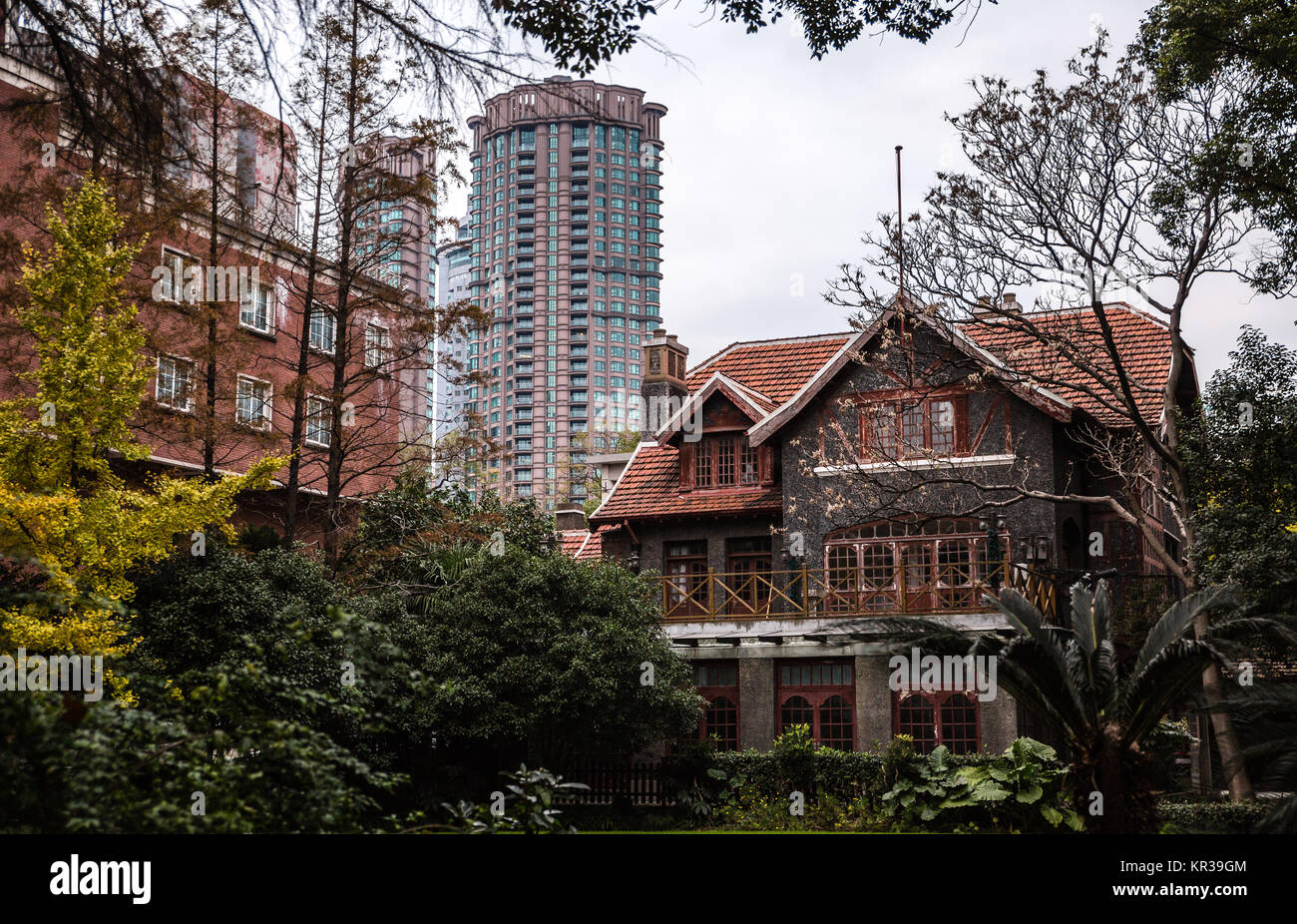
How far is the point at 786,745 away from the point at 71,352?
15.3 metres

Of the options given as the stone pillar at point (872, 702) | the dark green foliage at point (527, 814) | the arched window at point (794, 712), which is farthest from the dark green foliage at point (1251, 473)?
the dark green foliage at point (527, 814)

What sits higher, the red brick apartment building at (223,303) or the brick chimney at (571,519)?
the red brick apartment building at (223,303)

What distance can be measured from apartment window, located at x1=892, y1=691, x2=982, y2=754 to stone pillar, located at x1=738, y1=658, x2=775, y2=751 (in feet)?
9.70

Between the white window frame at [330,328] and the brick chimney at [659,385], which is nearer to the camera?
the white window frame at [330,328]

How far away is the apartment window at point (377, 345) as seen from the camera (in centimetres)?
2450

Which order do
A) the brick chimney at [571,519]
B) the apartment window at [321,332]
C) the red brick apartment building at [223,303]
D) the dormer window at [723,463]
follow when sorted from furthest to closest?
the brick chimney at [571,519]
the apartment window at [321,332]
the dormer window at [723,463]
the red brick apartment building at [223,303]

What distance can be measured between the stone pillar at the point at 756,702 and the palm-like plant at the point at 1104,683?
41.8ft

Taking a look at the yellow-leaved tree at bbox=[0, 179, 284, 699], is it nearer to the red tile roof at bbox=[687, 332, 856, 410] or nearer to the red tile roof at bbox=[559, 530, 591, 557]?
the red tile roof at bbox=[687, 332, 856, 410]

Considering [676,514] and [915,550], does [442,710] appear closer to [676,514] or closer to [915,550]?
[676,514]

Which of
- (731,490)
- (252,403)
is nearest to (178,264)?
(252,403)

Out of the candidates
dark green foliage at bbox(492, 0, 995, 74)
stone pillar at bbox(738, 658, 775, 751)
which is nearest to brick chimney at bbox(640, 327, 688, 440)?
stone pillar at bbox(738, 658, 775, 751)

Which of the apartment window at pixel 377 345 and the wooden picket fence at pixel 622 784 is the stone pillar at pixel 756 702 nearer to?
the wooden picket fence at pixel 622 784

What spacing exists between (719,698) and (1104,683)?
14692 mm

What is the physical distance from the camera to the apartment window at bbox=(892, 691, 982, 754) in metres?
26.5
